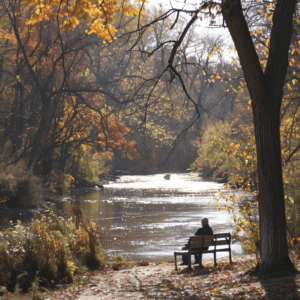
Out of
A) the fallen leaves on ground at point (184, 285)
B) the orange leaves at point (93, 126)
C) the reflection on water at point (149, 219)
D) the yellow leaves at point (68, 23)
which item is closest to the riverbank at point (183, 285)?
the fallen leaves on ground at point (184, 285)

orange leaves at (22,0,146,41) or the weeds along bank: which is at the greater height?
orange leaves at (22,0,146,41)

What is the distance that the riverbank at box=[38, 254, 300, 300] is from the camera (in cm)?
544

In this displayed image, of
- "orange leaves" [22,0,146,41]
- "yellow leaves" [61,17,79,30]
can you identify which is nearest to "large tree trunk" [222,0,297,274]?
"orange leaves" [22,0,146,41]

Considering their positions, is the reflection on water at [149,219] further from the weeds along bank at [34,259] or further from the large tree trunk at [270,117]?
the large tree trunk at [270,117]

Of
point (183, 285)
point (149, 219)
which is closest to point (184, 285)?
point (183, 285)

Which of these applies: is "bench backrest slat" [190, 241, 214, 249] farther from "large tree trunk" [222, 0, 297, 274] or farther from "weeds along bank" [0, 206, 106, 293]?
"weeds along bank" [0, 206, 106, 293]

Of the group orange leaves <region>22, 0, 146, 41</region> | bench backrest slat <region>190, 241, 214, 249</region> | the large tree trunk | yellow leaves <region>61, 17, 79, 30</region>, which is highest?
orange leaves <region>22, 0, 146, 41</region>

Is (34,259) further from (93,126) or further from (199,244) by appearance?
(93,126)

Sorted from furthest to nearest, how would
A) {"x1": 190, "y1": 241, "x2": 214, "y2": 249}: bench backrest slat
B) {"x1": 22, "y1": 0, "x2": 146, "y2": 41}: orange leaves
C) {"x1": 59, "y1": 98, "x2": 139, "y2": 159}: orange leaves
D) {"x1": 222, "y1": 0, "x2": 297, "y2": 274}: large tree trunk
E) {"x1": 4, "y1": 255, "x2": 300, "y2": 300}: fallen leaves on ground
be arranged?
{"x1": 59, "y1": 98, "x2": 139, "y2": 159}: orange leaves, {"x1": 190, "y1": 241, "x2": 214, "y2": 249}: bench backrest slat, {"x1": 22, "y1": 0, "x2": 146, "y2": 41}: orange leaves, {"x1": 222, "y1": 0, "x2": 297, "y2": 274}: large tree trunk, {"x1": 4, "y1": 255, "x2": 300, "y2": 300}: fallen leaves on ground

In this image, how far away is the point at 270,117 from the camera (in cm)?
640

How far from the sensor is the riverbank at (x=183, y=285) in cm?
544

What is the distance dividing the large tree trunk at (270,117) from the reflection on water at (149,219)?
5078mm

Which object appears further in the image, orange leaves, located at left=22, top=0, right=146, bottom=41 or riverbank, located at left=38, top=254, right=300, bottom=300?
orange leaves, located at left=22, top=0, right=146, bottom=41

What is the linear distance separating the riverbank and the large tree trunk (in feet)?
1.48
